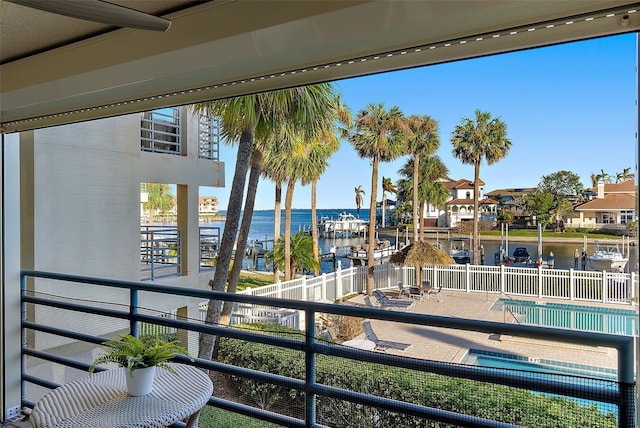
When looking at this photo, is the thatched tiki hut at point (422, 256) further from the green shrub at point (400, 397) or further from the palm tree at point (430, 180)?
the green shrub at point (400, 397)

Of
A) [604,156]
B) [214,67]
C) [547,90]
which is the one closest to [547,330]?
[214,67]

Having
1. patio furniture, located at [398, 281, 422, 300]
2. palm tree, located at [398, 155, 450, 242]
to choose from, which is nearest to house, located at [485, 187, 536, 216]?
palm tree, located at [398, 155, 450, 242]

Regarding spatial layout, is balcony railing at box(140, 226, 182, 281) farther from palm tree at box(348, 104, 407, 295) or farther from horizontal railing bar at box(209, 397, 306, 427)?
palm tree at box(348, 104, 407, 295)

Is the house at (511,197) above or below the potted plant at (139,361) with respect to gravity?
above

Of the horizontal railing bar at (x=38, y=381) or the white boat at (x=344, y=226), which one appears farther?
the white boat at (x=344, y=226)

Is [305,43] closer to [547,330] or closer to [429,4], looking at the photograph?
[429,4]

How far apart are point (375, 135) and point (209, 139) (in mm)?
8429

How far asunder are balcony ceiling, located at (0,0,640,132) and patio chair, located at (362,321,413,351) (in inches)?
218

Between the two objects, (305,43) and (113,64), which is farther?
(113,64)

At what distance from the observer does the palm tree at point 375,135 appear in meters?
14.4

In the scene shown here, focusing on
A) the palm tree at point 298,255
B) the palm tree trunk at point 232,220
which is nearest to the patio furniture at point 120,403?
the palm tree trunk at point 232,220

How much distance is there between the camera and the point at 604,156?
21891 millimetres

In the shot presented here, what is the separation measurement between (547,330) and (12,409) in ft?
8.99

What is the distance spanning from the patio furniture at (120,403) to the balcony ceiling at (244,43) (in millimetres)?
1168
